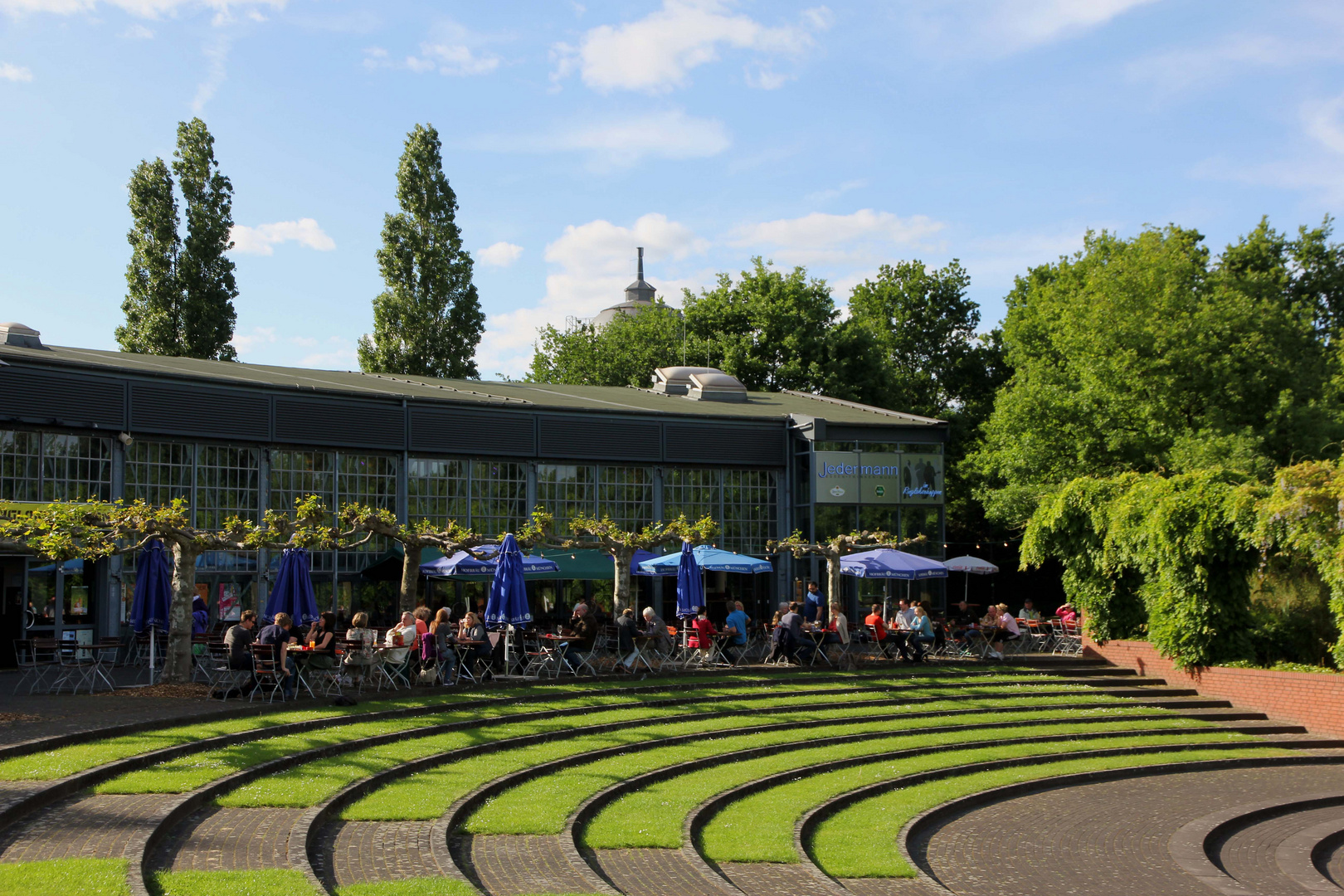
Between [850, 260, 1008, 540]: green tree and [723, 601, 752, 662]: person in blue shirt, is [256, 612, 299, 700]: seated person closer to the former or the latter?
[723, 601, 752, 662]: person in blue shirt

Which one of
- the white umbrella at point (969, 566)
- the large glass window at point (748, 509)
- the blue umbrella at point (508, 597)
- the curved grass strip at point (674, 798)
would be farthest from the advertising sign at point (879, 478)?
the blue umbrella at point (508, 597)

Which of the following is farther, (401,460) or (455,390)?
(455,390)

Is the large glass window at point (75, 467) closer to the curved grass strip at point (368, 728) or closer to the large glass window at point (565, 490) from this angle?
the large glass window at point (565, 490)

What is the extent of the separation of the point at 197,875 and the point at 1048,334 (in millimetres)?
35340

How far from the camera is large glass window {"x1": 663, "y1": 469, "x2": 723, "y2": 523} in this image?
30938mm

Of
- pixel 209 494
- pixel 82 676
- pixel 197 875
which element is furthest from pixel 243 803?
pixel 209 494

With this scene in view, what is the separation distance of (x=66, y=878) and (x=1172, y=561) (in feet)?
69.2

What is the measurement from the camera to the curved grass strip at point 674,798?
10.9m

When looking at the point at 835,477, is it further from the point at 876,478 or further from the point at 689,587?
the point at 689,587

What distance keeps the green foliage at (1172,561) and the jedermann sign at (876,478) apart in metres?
6.32

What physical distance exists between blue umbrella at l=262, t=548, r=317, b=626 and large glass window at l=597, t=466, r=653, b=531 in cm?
1203

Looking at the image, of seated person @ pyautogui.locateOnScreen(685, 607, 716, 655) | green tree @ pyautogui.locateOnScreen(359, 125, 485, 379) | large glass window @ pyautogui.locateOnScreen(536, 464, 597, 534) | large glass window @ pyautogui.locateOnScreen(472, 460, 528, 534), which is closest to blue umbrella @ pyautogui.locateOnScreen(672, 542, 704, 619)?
seated person @ pyautogui.locateOnScreen(685, 607, 716, 655)

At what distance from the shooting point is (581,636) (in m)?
20.6

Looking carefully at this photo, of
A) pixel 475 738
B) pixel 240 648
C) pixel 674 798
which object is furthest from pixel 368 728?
pixel 674 798
